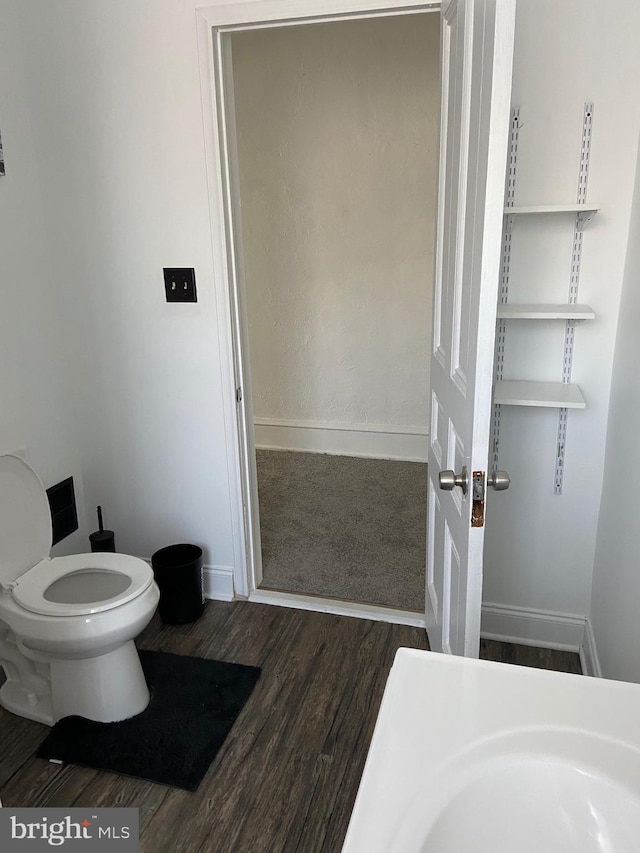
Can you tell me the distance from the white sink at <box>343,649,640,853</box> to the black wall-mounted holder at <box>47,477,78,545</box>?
1854 millimetres

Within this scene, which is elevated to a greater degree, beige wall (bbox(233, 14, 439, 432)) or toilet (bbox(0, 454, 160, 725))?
beige wall (bbox(233, 14, 439, 432))

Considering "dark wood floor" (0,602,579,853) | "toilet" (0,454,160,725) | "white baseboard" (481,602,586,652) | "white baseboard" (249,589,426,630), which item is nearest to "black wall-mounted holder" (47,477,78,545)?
"toilet" (0,454,160,725)

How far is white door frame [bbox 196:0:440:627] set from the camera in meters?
1.97

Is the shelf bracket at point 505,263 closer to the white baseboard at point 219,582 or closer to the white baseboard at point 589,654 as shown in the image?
the white baseboard at point 589,654

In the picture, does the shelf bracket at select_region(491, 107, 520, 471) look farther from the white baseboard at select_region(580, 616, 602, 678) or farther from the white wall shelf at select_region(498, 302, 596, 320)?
the white baseboard at select_region(580, 616, 602, 678)

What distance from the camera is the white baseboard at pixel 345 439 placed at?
4035 millimetres

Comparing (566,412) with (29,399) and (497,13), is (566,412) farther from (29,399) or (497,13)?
(29,399)

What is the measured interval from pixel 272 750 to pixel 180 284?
1550mm

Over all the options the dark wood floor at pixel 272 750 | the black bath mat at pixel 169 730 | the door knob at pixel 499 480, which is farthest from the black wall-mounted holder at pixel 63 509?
the door knob at pixel 499 480

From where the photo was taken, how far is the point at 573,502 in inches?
81.9

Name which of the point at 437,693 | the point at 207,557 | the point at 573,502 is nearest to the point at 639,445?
the point at 573,502

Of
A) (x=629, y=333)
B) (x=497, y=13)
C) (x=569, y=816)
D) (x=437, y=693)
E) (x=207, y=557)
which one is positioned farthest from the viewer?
(x=207, y=557)

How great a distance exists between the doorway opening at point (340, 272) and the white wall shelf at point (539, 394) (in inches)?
47.2

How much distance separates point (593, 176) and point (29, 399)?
6.42 feet
